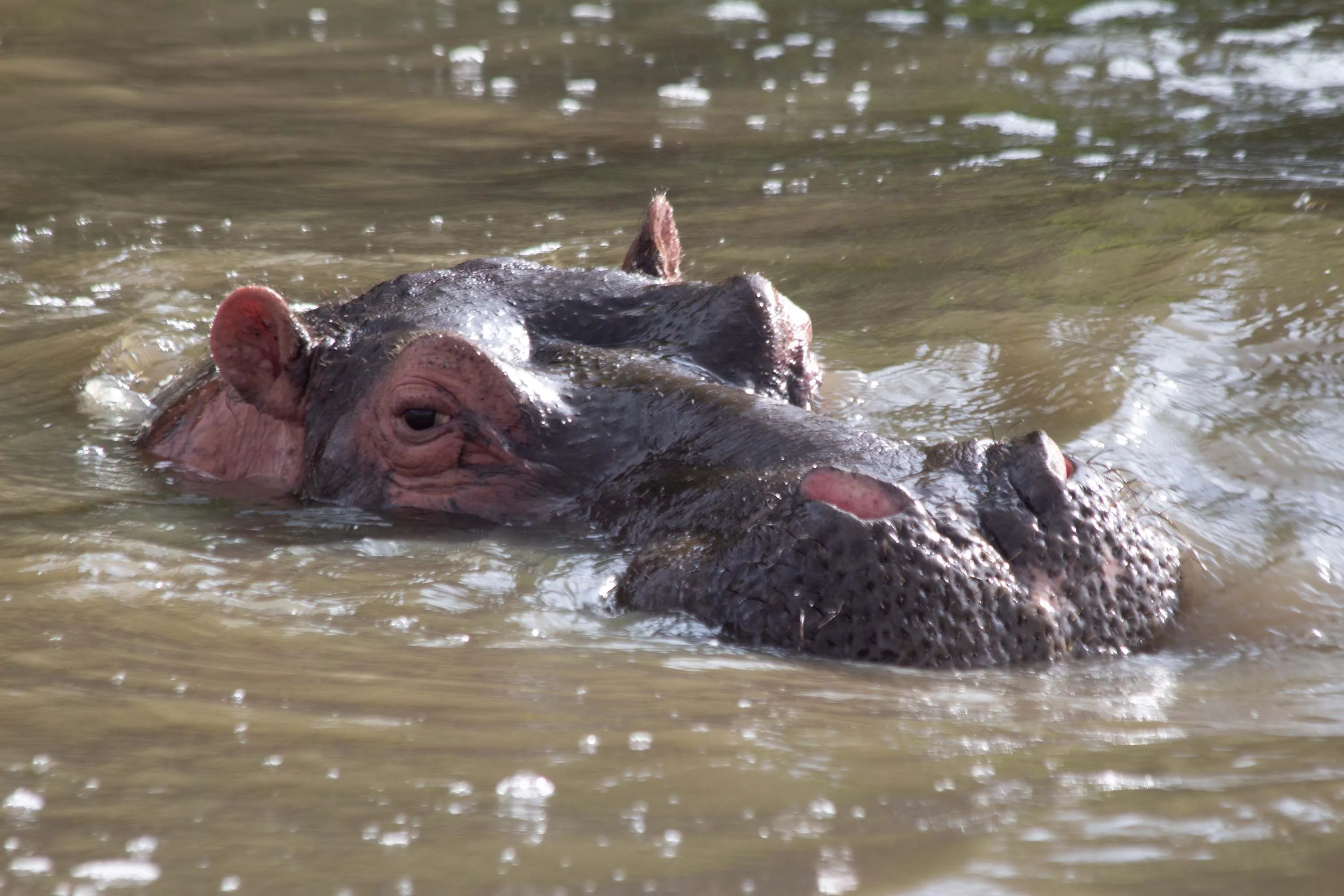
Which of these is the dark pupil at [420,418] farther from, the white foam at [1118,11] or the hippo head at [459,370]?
the white foam at [1118,11]

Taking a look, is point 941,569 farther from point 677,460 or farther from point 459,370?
point 459,370

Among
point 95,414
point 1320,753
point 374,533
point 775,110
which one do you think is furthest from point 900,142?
point 1320,753

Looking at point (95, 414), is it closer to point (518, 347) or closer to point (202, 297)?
point (202, 297)

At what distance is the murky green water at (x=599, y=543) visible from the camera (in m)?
2.19

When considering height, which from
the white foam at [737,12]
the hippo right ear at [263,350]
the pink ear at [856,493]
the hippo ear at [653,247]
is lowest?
the pink ear at [856,493]

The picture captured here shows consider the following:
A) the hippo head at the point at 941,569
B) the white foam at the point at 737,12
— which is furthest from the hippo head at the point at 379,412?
the white foam at the point at 737,12

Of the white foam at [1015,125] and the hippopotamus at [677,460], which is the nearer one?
the hippopotamus at [677,460]

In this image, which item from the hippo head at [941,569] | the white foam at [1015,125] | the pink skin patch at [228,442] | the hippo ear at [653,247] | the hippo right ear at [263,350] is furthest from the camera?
the white foam at [1015,125]

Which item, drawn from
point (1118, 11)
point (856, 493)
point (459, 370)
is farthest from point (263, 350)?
point (1118, 11)

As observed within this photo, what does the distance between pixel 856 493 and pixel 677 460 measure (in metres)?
0.83

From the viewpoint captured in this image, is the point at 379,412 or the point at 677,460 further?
the point at 379,412

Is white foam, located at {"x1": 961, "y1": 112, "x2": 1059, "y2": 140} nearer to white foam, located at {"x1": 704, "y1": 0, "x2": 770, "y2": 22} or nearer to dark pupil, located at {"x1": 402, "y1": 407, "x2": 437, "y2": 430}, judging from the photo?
white foam, located at {"x1": 704, "y1": 0, "x2": 770, "y2": 22}

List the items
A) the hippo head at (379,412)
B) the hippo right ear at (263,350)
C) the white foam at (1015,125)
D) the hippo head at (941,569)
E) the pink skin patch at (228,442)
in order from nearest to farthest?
the hippo head at (941,569)
the hippo head at (379,412)
the hippo right ear at (263,350)
the pink skin patch at (228,442)
the white foam at (1015,125)

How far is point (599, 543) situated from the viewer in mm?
3969
